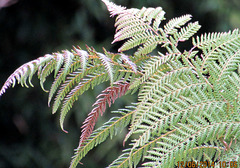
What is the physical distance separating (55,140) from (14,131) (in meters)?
0.50

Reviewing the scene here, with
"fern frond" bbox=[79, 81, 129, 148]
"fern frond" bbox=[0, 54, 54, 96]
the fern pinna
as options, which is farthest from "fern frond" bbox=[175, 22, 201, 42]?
"fern frond" bbox=[0, 54, 54, 96]

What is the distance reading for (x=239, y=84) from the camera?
55 centimetres

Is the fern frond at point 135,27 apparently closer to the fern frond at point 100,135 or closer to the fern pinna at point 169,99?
the fern pinna at point 169,99

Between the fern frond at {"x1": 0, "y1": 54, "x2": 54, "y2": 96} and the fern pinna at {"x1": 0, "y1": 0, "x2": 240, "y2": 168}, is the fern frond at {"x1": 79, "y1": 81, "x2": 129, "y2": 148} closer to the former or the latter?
the fern pinna at {"x1": 0, "y1": 0, "x2": 240, "y2": 168}

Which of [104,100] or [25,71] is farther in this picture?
[104,100]

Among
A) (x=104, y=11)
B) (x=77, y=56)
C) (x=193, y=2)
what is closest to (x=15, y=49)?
(x=104, y=11)

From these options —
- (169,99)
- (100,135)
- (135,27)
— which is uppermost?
(135,27)

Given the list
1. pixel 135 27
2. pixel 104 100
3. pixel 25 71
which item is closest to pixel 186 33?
pixel 135 27

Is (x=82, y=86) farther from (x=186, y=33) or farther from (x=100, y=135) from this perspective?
(x=186, y=33)

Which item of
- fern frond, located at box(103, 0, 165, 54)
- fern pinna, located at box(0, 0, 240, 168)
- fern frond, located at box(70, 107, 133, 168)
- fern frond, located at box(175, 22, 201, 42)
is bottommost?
fern frond, located at box(70, 107, 133, 168)

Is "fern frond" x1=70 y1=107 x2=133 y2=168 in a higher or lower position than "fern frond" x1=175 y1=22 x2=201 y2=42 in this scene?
lower

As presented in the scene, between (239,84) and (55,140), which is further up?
(239,84)

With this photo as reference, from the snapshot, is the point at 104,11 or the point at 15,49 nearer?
the point at 104,11

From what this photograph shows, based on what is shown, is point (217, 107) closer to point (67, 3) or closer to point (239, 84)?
point (239, 84)
